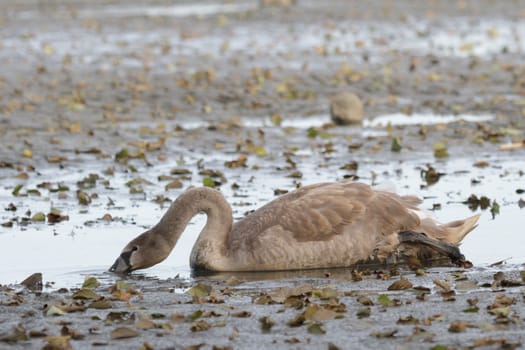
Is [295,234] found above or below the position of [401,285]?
above

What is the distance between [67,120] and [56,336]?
12.0 m

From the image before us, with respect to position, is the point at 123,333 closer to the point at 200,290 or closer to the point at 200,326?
the point at 200,326

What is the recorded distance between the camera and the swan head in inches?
402

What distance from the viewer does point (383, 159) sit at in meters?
16.1

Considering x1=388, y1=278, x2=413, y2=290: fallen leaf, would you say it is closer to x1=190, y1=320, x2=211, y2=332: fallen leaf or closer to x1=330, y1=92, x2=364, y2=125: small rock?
x1=190, y1=320, x2=211, y2=332: fallen leaf

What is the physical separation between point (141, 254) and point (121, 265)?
19cm

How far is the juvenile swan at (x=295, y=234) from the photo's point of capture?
10.3 metres

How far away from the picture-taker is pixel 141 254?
10.2 meters

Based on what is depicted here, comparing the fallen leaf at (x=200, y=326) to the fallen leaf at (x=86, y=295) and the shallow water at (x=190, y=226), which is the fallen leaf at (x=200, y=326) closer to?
the fallen leaf at (x=86, y=295)

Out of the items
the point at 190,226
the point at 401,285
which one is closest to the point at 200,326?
the point at 401,285

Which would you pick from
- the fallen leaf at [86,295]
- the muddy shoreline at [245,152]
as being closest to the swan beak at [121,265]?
the muddy shoreline at [245,152]

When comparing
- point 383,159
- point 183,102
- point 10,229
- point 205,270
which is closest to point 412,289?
point 205,270

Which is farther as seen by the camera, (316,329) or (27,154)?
(27,154)

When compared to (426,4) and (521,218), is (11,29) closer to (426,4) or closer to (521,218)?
(426,4)
